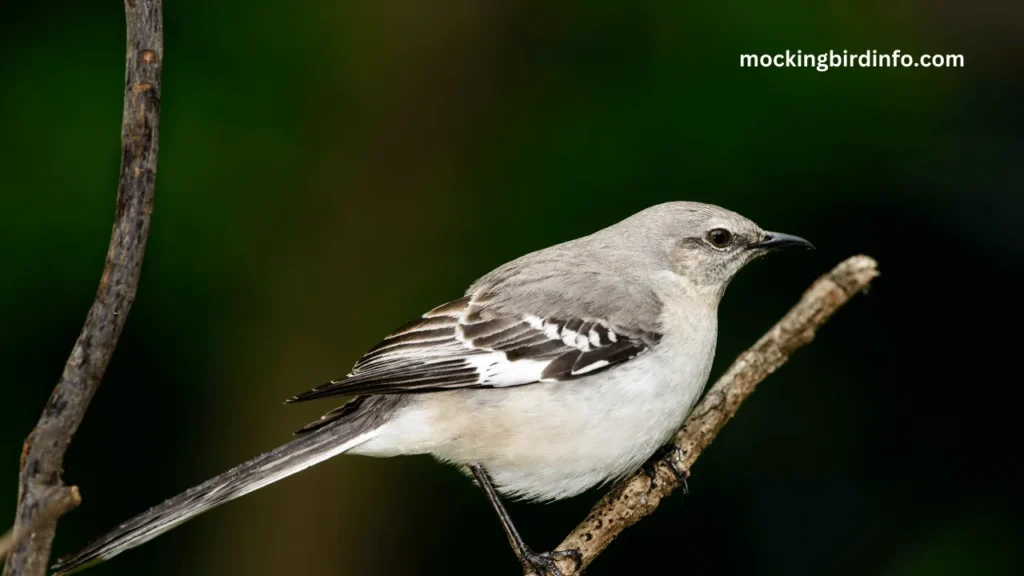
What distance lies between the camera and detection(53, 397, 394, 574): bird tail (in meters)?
2.41

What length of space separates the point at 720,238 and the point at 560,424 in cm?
91

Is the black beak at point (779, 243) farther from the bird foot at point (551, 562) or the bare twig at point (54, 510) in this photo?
the bare twig at point (54, 510)

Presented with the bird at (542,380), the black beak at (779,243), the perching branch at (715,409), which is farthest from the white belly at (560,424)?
the black beak at (779,243)

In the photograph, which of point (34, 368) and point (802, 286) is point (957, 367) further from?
point (34, 368)

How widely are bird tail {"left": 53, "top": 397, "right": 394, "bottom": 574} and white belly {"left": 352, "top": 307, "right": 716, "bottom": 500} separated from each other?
0.07 m

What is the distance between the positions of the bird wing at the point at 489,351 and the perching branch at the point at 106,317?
3.64ft

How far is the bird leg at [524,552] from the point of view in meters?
2.94

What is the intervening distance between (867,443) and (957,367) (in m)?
0.60

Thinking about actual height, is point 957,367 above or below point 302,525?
above

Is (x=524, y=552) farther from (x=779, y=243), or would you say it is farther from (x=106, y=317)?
(x=106, y=317)

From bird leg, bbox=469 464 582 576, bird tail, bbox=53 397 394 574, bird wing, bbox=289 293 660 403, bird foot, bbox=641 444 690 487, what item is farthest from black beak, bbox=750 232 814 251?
bird tail, bbox=53 397 394 574

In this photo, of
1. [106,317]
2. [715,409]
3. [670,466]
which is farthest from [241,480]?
[715,409]

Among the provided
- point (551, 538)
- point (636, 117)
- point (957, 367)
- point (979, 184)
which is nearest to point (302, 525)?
point (551, 538)

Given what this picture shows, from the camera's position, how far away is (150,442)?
14.9 ft
